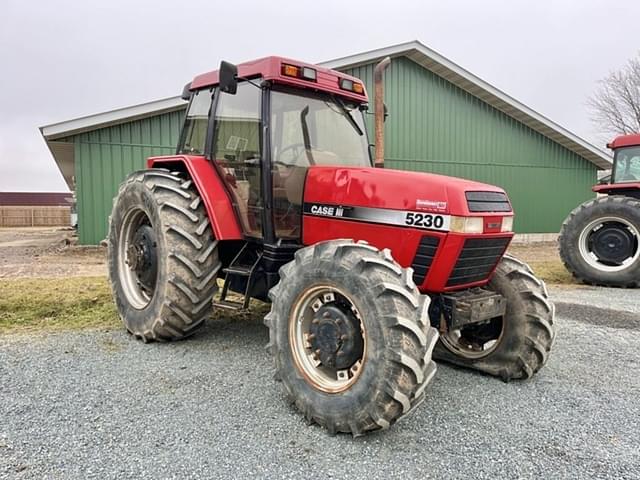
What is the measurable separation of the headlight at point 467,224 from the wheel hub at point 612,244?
6.47 m

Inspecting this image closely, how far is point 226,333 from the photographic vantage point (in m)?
4.96

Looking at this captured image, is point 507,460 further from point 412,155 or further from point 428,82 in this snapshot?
point 428,82

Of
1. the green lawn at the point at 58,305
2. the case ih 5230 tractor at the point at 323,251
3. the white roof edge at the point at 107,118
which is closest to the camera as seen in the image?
the case ih 5230 tractor at the point at 323,251

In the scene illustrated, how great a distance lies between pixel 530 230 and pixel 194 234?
14.0 meters

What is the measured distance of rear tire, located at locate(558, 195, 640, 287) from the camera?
27.1ft

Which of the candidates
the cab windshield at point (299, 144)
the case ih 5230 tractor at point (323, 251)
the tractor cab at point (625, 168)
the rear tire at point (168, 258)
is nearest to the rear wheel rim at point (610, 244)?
the tractor cab at point (625, 168)

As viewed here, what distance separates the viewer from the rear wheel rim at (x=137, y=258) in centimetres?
459

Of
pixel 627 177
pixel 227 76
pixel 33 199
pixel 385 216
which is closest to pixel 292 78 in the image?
pixel 227 76

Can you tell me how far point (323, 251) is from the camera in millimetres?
3041

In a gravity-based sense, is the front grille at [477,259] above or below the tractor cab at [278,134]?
below

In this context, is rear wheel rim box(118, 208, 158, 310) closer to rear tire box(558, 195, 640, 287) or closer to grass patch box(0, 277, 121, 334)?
grass patch box(0, 277, 121, 334)

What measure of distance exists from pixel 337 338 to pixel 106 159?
9.68 metres

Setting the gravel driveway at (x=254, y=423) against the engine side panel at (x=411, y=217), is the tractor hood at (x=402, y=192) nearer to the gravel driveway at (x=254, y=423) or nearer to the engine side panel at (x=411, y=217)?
the engine side panel at (x=411, y=217)

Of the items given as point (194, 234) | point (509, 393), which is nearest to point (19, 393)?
point (194, 234)
